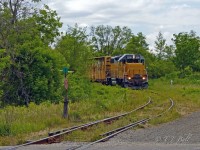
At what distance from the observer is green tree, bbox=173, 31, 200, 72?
76750 millimetres

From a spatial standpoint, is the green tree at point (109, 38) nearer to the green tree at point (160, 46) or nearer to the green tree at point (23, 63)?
the green tree at point (160, 46)

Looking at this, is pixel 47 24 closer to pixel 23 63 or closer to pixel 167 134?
pixel 23 63

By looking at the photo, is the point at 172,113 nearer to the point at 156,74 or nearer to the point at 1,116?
the point at 1,116

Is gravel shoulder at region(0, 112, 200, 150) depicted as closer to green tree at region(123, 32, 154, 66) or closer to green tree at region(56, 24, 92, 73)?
green tree at region(56, 24, 92, 73)

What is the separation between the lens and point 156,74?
8431 centimetres

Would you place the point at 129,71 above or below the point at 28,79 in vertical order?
above

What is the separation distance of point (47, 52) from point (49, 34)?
6720 millimetres

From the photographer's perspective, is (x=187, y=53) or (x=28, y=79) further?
(x=187, y=53)

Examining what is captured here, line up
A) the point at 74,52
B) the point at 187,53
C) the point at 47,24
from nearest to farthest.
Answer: the point at 47,24 → the point at 74,52 → the point at 187,53

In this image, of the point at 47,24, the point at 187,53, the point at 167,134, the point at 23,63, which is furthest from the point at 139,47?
the point at 167,134

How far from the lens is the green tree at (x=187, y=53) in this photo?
252 ft

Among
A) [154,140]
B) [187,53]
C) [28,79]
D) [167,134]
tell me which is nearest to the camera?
[154,140]

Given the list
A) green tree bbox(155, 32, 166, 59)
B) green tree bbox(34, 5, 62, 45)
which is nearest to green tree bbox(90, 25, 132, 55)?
green tree bbox(155, 32, 166, 59)

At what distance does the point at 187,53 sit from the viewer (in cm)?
7744
